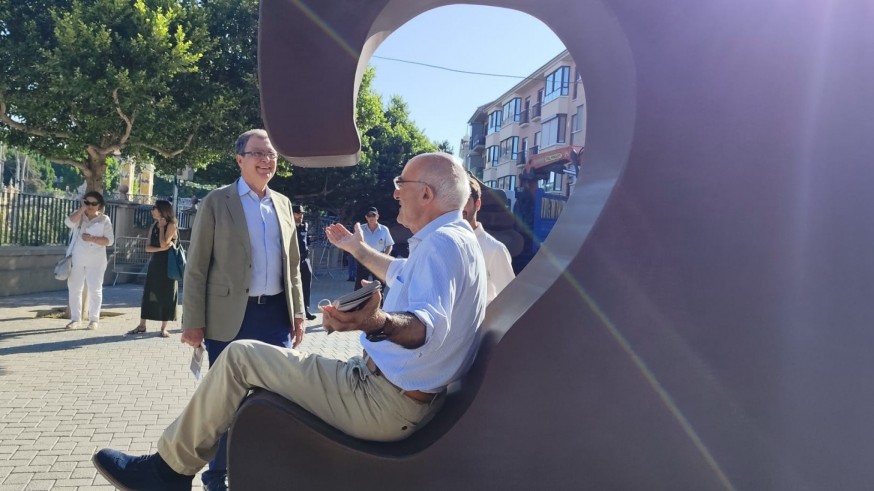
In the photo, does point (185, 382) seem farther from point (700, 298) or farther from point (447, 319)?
point (700, 298)

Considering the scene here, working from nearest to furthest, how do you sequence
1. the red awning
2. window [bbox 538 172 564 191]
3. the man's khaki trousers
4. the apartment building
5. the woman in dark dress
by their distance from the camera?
1. the man's khaki trousers
2. the woman in dark dress
3. the red awning
4. window [bbox 538 172 564 191]
5. the apartment building

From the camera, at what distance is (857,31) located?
2.40 m

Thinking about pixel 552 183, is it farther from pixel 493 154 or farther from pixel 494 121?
pixel 494 121

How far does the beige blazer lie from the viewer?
3.41 m

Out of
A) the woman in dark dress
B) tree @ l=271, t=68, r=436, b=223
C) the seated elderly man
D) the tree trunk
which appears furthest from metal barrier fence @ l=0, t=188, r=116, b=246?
tree @ l=271, t=68, r=436, b=223

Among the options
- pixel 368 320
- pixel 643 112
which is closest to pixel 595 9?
pixel 643 112

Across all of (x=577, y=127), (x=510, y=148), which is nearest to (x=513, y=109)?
(x=510, y=148)

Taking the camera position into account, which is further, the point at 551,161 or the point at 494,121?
the point at 494,121

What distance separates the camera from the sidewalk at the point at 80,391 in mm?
3855

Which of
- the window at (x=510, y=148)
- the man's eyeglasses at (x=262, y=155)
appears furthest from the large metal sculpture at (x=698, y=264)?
the window at (x=510, y=148)

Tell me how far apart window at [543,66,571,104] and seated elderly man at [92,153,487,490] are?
4056cm

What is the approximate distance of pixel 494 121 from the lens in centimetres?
5847

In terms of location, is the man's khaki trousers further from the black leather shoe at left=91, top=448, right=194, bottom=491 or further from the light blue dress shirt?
the light blue dress shirt

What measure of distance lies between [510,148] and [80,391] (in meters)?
48.7
